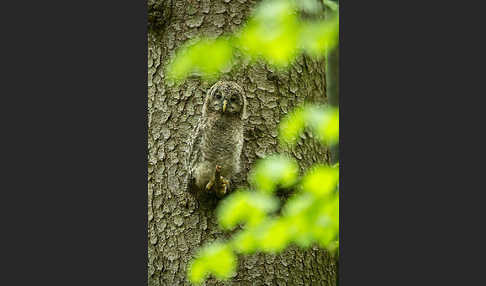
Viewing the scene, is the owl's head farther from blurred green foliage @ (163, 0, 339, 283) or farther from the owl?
blurred green foliage @ (163, 0, 339, 283)

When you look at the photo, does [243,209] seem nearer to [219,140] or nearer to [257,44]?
[219,140]

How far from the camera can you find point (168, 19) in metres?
2.61

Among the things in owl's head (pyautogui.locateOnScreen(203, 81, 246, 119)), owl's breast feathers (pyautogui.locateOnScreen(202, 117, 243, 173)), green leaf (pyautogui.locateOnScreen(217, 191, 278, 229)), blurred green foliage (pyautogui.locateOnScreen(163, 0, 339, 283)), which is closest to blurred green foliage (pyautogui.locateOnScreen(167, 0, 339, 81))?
blurred green foliage (pyautogui.locateOnScreen(163, 0, 339, 283))

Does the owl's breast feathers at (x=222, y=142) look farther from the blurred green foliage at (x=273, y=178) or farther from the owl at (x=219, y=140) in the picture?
the blurred green foliage at (x=273, y=178)

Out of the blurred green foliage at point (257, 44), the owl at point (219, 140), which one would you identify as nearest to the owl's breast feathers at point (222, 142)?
the owl at point (219, 140)

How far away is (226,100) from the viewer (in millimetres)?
2393

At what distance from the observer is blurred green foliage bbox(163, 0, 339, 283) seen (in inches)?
96.1

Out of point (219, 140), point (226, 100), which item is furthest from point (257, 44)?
point (219, 140)

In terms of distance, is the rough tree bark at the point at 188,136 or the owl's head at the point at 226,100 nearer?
the owl's head at the point at 226,100

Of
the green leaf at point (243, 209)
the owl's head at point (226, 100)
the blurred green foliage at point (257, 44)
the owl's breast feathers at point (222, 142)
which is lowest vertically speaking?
the green leaf at point (243, 209)

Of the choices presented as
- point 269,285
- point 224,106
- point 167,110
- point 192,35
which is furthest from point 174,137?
point 269,285

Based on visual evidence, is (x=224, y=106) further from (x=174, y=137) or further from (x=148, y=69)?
(x=148, y=69)

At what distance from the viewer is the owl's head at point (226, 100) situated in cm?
239

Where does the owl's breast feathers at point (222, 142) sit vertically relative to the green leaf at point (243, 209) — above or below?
above
